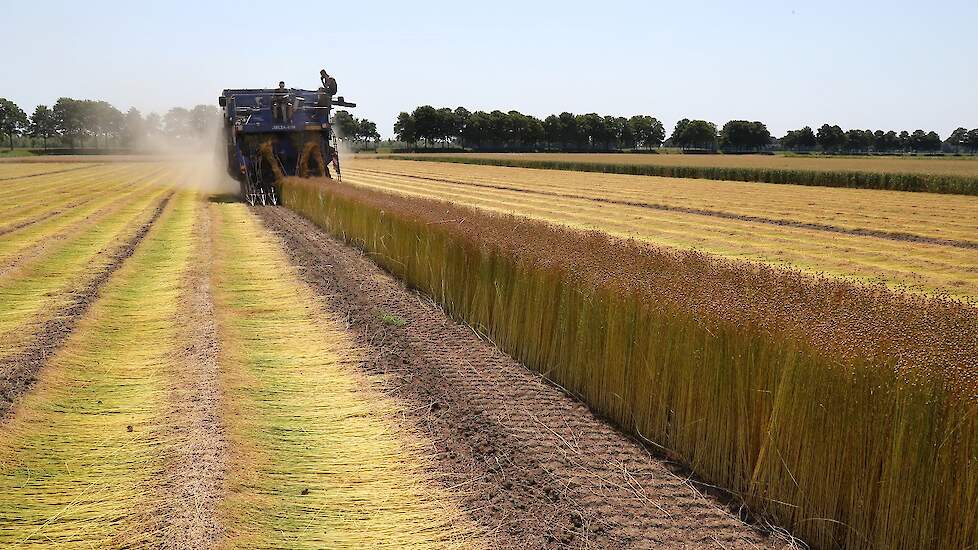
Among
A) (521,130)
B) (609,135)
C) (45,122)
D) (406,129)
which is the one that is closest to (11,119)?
(45,122)

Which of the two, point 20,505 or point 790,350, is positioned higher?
point 790,350

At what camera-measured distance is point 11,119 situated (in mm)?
122750

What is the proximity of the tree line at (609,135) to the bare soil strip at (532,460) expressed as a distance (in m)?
127

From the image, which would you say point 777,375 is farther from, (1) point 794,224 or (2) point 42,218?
(2) point 42,218

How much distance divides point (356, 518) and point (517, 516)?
0.91m

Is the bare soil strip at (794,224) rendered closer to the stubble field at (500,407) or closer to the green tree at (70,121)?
the stubble field at (500,407)

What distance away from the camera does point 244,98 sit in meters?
23.8

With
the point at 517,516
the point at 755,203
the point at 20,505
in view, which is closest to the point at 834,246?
the point at 755,203

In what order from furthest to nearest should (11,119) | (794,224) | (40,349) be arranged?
(11,119)
(794,224)
(40,349)

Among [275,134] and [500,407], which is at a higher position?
[275,134]

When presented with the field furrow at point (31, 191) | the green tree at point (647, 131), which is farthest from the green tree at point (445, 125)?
the field furrow at point (31, 191)

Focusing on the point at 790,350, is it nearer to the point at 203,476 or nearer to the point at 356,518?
the point at 356,518

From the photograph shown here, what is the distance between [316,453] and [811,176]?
41.5 meters

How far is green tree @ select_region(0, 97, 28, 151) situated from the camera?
4751 inches
